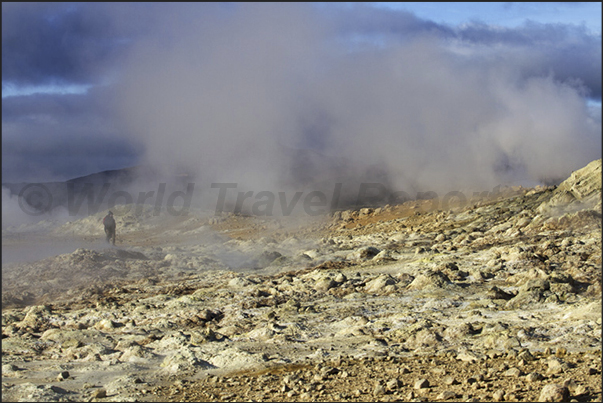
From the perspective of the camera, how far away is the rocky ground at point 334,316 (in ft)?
19.8

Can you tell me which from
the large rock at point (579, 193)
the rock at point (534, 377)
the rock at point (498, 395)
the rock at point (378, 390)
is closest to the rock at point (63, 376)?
the rock at point (378, 390)

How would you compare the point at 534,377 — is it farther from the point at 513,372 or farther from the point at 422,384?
the point at 422,384

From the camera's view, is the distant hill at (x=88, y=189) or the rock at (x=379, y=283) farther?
the distant hill at (x=88, y=189)

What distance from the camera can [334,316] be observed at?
8.77m

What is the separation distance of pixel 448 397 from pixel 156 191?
2883 centimetres

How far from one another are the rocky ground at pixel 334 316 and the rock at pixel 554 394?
0.04ft

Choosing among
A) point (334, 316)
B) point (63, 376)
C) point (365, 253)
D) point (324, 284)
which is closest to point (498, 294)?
point (334, 316)

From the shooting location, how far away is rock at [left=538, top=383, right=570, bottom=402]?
509 centimetres

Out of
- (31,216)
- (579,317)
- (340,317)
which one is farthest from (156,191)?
(579,317)

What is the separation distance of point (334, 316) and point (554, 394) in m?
4.00

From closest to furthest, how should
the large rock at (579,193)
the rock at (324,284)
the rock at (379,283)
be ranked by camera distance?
the rock at (379,283), the rock at (324,284), the large rock at (579,193)

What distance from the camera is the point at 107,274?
13070mm

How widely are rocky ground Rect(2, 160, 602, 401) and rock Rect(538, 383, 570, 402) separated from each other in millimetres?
13

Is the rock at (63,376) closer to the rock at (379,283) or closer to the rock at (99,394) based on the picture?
the rock at (99,394)
